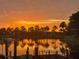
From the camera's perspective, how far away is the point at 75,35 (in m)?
60.3

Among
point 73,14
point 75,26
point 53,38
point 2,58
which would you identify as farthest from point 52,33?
point 2,58

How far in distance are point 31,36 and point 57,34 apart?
1199 cm

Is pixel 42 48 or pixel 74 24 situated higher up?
pixel 74 24

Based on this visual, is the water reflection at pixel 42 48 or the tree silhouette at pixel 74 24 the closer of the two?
the water reflection at pixel 42 48

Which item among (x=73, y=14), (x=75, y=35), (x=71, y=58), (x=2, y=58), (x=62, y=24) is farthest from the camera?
(x=62, y=24)

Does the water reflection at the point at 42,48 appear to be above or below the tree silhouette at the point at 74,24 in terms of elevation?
below

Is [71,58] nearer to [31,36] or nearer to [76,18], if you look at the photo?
[76,18]

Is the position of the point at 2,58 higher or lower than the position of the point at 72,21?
lower

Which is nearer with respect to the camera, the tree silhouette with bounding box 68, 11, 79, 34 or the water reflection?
the water reflection

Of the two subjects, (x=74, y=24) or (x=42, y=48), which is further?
(x=42, y=48)

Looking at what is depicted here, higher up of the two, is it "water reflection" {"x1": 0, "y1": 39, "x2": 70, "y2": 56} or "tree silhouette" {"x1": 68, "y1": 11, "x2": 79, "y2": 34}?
"tree silhouette" {"x1": 68, "y1": 11, "x2": 79, "y2": 34}

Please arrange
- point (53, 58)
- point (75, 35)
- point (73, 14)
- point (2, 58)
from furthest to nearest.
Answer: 1. point (73, 14)
2. point (75, 35)
3. point (53, 58)
4. point (2, 58)

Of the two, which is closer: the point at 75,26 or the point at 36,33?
the point at 75,26

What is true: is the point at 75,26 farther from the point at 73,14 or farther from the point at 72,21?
the point at 73,14
